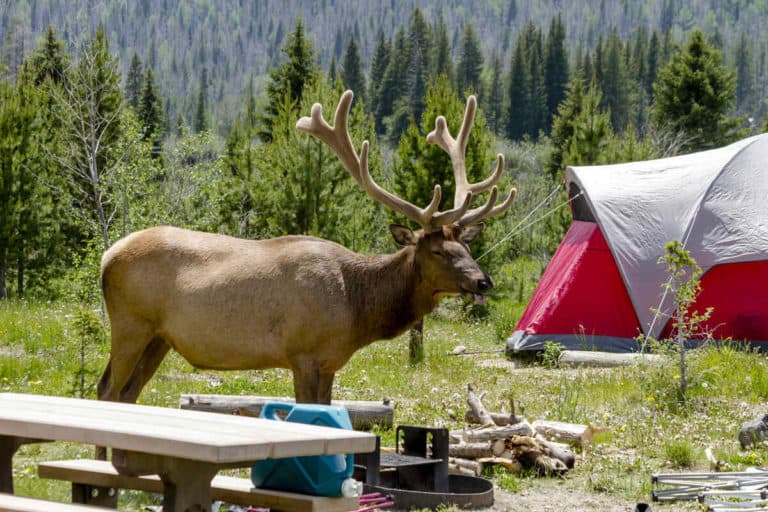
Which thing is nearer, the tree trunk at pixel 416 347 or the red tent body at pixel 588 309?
the tree trunk at pixel 416 347

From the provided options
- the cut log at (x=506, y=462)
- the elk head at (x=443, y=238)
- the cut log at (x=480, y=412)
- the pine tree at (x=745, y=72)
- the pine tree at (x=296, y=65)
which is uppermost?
the pine tree at (x=745, y=72)

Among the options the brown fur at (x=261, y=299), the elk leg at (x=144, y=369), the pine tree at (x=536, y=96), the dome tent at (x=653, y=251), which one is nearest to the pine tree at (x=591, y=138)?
the dome tent at (x=653, y=251)

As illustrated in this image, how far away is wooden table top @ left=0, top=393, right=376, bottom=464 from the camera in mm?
3465

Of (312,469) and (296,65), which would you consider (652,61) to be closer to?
(296,65)

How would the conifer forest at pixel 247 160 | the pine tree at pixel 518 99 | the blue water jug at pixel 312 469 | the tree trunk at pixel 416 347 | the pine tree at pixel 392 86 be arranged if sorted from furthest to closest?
the pine tree at pixel 518 99 → the pine tree at pixel 392 86 → the conifer forest at pixel 247 160 → the tree trunk at pixel 416 347 → the blue water jug at pixel 312 469

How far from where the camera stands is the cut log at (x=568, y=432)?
316 inches

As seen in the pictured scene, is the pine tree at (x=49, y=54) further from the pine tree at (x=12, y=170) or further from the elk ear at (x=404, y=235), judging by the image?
the elk ear at (x=404, y=235)

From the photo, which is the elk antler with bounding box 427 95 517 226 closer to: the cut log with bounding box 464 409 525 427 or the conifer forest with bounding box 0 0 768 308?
the cut log with bounding box 464 409 525 427

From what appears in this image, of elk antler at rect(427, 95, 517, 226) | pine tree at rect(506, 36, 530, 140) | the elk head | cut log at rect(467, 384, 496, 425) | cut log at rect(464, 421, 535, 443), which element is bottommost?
cut log at rect(464, 421, 535, 443)

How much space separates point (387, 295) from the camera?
7371 mm

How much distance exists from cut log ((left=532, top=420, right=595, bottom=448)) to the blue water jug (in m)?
3.92

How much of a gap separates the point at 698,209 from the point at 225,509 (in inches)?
354

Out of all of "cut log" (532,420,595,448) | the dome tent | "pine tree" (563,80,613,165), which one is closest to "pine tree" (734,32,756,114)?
"pine tree" (563,80,613,165)

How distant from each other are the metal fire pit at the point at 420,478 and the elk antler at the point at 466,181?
68.4 inches
